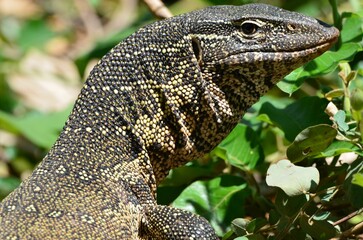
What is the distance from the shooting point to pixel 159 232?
4086mm

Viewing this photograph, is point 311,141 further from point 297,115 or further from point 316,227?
point 297,115

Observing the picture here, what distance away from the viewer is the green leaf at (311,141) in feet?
13.6

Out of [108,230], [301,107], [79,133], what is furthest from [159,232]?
[301,107]

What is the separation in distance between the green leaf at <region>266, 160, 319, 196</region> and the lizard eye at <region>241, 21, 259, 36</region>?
2.16 ft

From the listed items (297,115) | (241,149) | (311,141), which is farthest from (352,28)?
(311,141)

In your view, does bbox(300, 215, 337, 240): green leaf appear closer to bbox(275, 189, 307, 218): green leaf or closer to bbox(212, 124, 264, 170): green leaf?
bbox(275, 189, 307, 218): green leaf

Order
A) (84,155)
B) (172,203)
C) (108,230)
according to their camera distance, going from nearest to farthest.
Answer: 1. (108,230)
2. (84,155)
3. (172,203)

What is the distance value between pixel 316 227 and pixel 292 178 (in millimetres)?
258

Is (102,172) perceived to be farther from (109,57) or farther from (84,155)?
(109,57)

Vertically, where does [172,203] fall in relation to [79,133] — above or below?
below

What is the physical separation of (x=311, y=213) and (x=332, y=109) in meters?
0.71

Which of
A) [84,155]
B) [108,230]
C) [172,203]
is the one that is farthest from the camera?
[172,203]

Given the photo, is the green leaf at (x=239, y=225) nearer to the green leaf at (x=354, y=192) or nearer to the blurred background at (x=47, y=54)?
the green leaf at (x=354, y=192)

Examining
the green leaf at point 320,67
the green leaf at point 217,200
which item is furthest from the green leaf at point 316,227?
the green leaf at point 320,67
